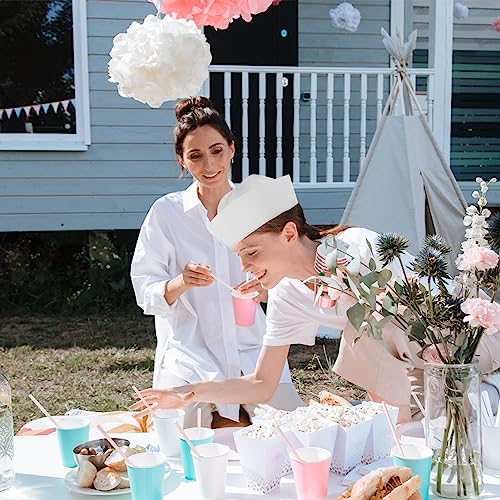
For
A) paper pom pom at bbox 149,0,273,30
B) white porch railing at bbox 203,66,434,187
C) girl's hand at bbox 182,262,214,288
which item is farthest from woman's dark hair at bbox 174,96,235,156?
white porch railing at bbox 203,66,434,187

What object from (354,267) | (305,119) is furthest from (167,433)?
(305,119)

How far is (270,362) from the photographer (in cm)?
239

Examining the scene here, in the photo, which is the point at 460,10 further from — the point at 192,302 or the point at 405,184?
the point at 192,302

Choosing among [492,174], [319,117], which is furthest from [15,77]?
[492,174]

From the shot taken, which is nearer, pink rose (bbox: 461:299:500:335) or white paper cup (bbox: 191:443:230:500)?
pink rose (bbox: 461:299:500:335)

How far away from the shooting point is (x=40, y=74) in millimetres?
7547

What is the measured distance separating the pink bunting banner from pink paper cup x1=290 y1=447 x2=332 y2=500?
6.44 m

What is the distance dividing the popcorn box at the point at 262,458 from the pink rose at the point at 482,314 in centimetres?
53

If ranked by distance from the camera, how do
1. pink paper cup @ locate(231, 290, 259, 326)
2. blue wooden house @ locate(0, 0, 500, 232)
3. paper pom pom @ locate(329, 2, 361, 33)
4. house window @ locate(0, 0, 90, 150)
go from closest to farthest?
pink paper cup @ locate(231, 290, 259, 326), blue wooden house @ locate(0, 0, 500, 232), house window @ locate(0, 0, 90, 150), paper pom pom @ locate(329, 2, 361, 33)

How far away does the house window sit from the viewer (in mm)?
7457

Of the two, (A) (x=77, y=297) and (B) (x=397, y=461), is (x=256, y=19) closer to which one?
(A) (x=77, y=297)

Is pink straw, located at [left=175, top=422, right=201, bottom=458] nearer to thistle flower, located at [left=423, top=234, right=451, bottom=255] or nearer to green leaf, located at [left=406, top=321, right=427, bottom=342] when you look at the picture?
green leaf, located at [left=406, top=321, right=427, bottom=342]

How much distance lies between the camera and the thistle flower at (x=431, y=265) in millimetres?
1563

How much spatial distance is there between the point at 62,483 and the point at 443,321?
3.21 ft
